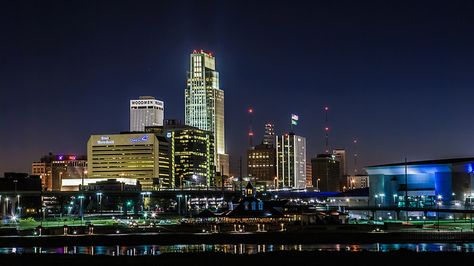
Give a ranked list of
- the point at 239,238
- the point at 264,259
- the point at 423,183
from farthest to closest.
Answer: the point at 423,183 → the point at 239,238 → the point at 264,259

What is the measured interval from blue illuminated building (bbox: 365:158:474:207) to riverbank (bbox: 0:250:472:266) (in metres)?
93.5

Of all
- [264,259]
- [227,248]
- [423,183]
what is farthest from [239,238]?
[423,183]

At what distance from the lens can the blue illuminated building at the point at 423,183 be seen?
17175 centimetres

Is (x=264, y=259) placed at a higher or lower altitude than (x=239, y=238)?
lower

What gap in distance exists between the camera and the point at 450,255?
245 feet

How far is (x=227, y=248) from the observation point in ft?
283

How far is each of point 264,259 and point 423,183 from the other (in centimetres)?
12328

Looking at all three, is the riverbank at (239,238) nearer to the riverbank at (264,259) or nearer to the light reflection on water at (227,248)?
the light reflection on water at (227,248)

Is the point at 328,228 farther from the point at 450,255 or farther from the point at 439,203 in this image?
the point at 439,203

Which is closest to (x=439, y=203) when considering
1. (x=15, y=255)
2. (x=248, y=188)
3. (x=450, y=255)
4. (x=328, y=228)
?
(x=248, y=188)

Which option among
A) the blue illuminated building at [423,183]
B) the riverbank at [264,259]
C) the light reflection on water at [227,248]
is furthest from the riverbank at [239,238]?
the blue illuminated building at [423,183]

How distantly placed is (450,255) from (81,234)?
5280 cm

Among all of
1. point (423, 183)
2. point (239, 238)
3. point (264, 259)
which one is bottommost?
point (264, 259)

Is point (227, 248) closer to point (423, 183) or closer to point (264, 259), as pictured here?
point (264, 259)
